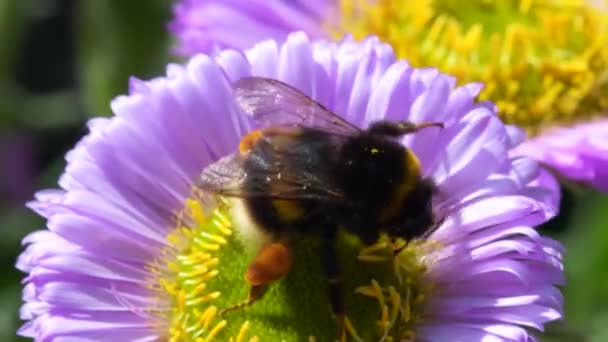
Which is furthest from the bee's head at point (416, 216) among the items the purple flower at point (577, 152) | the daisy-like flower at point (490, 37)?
the daisy-like flower at point (490, 37)

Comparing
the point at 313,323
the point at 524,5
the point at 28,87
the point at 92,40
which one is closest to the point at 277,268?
the point at 313,323

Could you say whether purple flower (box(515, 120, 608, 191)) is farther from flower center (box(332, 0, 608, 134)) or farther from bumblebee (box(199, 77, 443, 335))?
bumblebee (box(199, 77, 443, 335))

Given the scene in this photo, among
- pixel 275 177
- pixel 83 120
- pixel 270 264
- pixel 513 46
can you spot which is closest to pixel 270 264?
pixel 270 264

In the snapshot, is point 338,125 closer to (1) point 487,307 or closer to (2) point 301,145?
(2) point 301,145

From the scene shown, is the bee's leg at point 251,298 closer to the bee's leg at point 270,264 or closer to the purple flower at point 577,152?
the bee's leg at point 270,264

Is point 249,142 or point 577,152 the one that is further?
point 577,152

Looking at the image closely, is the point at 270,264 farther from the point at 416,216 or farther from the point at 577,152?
the point at 577,152
